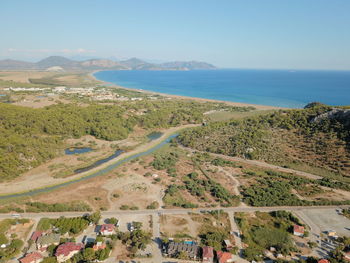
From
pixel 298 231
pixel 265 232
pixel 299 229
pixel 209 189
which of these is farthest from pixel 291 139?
pixel 265 232

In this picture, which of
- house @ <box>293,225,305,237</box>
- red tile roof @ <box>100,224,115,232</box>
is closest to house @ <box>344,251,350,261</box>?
house @ <box>293,225,305,237</box>

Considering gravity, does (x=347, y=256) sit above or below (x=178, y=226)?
above

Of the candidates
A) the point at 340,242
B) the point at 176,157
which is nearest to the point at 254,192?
the point at 340,242

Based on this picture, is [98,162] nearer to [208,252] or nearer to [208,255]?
[208,252]

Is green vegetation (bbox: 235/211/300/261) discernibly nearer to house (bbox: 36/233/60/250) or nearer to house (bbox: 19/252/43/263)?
house (bbox: 36/233/60/250)

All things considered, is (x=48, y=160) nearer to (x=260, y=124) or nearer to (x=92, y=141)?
(x=92, y=141)

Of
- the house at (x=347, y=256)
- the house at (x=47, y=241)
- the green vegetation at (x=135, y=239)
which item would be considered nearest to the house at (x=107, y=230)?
the green vegetation at (x=135, y=239)
